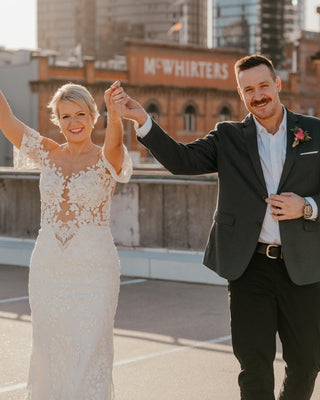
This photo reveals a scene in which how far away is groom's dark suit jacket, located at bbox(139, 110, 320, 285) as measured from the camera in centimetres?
409

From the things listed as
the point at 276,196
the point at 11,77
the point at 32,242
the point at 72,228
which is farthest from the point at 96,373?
the point at 11,77

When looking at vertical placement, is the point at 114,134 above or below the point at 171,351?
above

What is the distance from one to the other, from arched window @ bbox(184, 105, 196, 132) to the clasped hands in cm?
6367

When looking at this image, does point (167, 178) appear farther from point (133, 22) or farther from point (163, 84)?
point (133, 22)

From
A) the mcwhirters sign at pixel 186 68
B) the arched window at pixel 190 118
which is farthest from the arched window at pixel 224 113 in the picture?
the arched window at pixel 190 118

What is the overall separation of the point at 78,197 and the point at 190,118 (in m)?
63.5

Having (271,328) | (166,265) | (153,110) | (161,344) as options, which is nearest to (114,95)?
(271,328)

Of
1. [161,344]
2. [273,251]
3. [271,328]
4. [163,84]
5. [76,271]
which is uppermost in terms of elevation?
[163,84]

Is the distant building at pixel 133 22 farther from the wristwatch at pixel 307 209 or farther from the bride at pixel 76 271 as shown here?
the wristwatch at pixel 307 209

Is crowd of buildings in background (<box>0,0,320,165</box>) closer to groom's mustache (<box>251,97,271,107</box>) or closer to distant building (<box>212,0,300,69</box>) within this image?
groom's mustache (<box>251,97,271,107</box>)

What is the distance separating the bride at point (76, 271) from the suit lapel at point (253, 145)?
2.32 ft

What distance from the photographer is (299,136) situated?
413cm

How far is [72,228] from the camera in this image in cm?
465

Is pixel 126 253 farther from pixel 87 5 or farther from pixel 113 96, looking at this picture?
pixel 87 5
